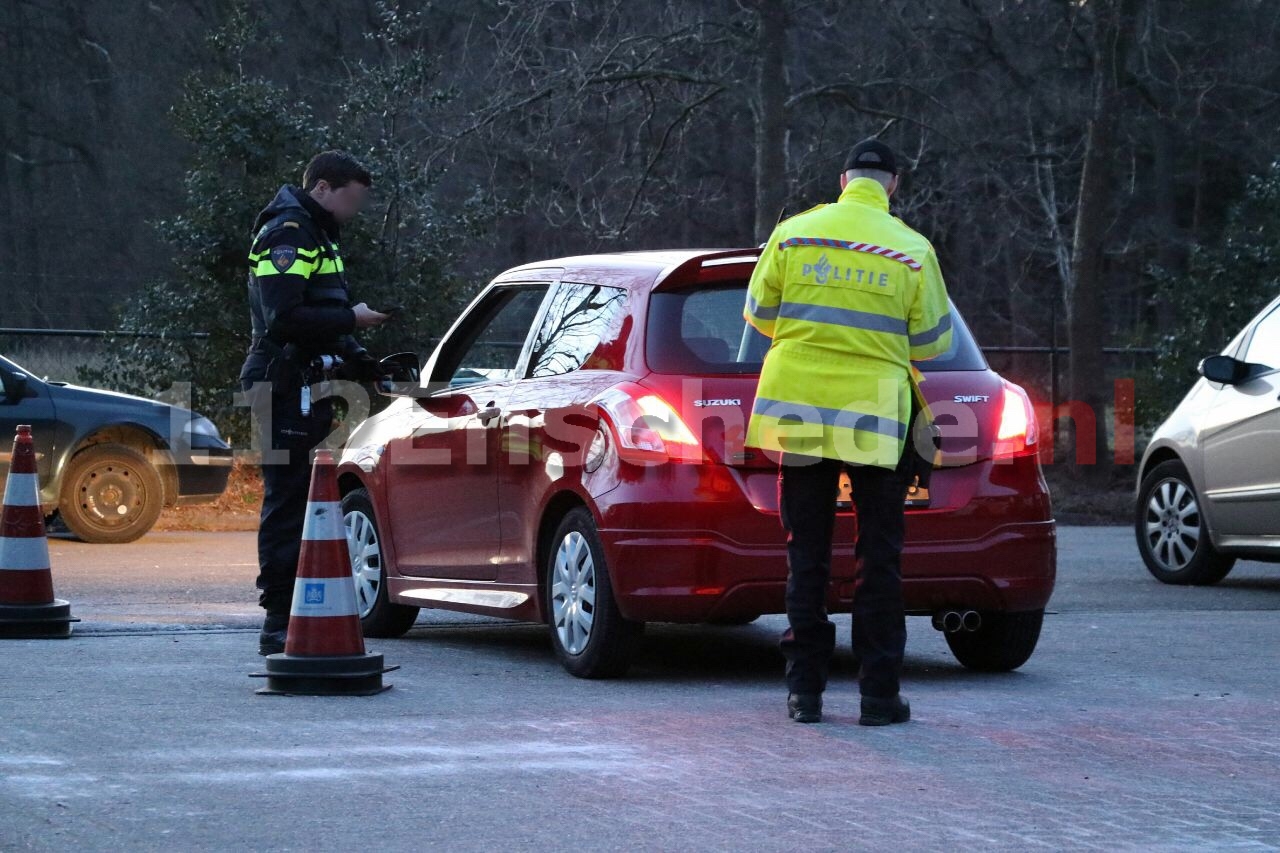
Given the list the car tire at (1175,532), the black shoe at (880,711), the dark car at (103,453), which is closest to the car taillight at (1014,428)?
the black shoe at (880,711)

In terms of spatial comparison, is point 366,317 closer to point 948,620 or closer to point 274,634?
point 274,634

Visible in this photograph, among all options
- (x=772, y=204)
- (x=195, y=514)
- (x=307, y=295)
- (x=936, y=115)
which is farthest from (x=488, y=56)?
(x=307, y=295)

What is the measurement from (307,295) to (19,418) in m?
6.69

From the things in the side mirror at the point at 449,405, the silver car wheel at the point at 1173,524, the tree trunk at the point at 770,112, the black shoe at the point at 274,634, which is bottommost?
the black shoe at the point at 274,634

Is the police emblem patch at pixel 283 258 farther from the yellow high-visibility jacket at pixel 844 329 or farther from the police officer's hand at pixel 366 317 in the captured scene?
the yellow high-visibility jacket at pixel 844 329

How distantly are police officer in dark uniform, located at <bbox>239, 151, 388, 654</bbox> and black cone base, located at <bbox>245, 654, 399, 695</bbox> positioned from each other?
3.05 feet

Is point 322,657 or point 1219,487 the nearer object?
point 322,657

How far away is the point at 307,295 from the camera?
8.38 m

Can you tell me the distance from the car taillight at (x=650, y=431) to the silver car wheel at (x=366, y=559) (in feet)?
7.36

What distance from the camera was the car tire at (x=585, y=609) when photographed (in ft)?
24.9

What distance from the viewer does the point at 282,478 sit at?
8.24 m

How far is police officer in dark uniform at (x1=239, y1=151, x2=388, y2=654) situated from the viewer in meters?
8.20

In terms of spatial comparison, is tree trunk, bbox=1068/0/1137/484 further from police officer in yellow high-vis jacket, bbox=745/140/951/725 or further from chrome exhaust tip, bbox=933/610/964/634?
police officer in yellow high-vis jacket, bbox=745/140/951/725

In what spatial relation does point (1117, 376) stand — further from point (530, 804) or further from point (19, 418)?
point (530, 804)
